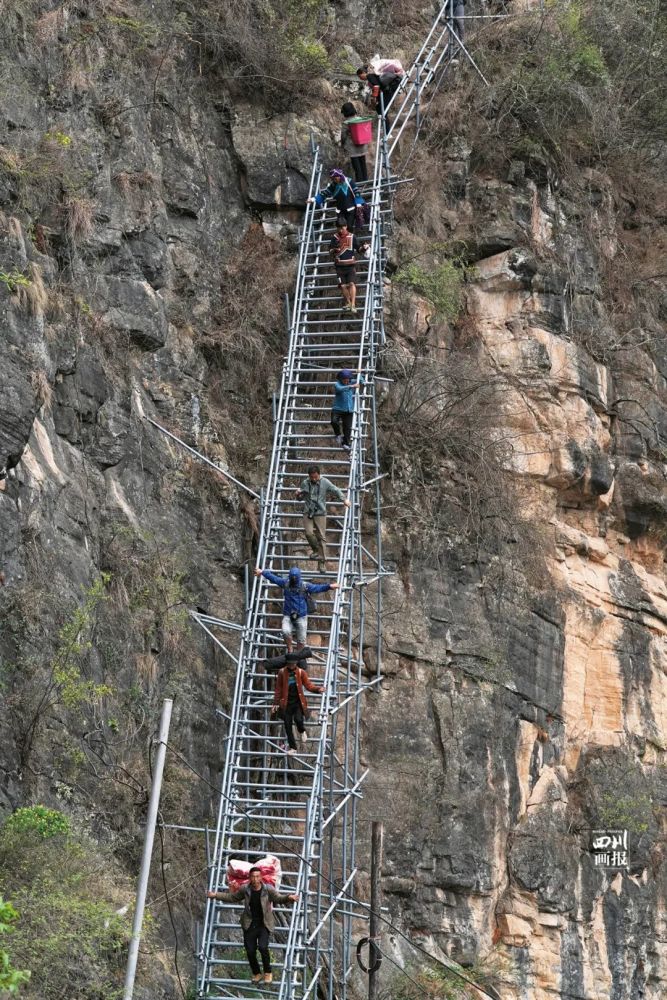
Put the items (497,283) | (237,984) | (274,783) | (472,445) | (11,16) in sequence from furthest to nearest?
(497,283) → (472,445) → (11,16) → (274,783) → (237,984)

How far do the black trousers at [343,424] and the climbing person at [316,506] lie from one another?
77 cm

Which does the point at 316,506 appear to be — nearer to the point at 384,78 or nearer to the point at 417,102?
the point at 417,102

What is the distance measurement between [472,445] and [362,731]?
12.3ft

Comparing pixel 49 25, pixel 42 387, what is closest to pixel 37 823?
pixel 42 387

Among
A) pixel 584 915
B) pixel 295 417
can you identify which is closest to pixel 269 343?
pixel 295 417

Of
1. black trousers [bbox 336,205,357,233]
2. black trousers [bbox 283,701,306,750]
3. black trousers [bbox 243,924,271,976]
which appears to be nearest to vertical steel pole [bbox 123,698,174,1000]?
black trousers [bbox 243,924,271,976]

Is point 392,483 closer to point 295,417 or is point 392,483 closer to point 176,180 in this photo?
point 295,417

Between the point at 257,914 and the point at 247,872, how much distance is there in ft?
1.49

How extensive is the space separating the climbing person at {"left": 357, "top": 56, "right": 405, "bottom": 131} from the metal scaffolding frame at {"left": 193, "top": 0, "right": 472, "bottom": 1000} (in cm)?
58

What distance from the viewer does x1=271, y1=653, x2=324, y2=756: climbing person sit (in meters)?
14.3

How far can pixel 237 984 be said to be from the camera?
42.6 feet

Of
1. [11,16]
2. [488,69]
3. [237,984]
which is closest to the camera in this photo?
[237,984]

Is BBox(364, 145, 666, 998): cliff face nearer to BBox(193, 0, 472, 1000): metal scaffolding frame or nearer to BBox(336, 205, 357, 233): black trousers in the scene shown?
BBox(193, 0, 472, 1000): metal scaffolding frame

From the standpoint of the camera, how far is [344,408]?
54.5 feet
